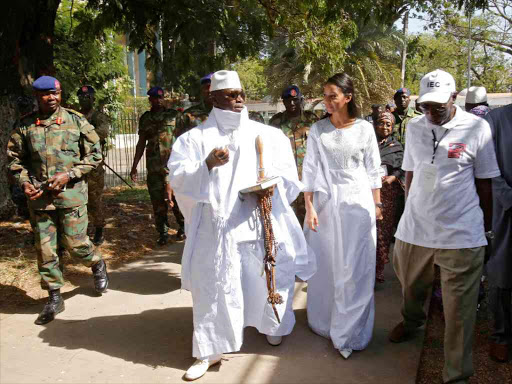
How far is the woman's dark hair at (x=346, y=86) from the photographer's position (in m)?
4.00

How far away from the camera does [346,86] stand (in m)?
4.01

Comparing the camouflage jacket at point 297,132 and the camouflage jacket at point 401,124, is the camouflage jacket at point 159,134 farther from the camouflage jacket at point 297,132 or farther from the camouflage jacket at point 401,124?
the camouflage jacket at point 401,124

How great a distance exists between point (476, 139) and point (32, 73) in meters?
5.89

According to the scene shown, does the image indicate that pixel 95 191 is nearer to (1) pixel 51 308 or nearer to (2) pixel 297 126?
(1) pixel 51 308

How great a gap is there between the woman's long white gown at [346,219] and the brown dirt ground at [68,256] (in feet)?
9.83

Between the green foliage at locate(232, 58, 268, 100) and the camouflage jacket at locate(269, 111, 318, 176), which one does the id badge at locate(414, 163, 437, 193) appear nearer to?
the camouflage jacket at locate(269, 111, 318, 176)

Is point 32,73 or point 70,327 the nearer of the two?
Result: point 70,327

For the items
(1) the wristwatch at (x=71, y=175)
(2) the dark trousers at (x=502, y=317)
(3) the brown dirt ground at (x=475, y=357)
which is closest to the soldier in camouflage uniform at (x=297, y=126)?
(3) the brown dirt ground at (x=475, y=357)

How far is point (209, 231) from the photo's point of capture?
3.69 meters

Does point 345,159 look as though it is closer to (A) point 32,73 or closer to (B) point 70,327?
(B) point 70,327

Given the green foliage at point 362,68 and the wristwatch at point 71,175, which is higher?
the green foliage at point 362,68

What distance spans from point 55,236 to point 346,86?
9.51ft

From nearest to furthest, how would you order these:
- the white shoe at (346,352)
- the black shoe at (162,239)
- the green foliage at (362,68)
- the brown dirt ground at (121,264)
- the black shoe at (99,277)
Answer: the brown dirt ground at (121,264)
the white shoe at (346,352)
the black shoe at (99,277)
the black shoe at (162,239)
the green foliage at (362,68)

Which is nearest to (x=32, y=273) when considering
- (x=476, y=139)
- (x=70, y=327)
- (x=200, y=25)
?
(x=70, y=327)
